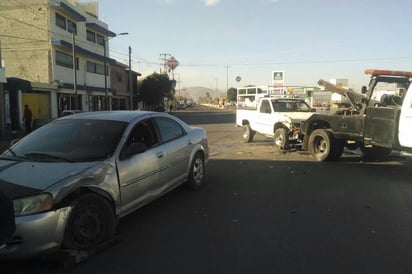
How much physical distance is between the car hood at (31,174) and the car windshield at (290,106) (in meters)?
11.1

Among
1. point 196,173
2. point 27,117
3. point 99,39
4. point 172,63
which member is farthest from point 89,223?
point 172,63

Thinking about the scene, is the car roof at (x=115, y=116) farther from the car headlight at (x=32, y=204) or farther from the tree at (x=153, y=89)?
the tree at (x=153, y=89)

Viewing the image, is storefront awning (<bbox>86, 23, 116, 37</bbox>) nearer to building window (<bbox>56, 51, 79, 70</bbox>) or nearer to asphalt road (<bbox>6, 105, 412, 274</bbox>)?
building window (<bbox>56, 51, 79, 70</bbox>)

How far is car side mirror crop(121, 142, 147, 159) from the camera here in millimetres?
5238

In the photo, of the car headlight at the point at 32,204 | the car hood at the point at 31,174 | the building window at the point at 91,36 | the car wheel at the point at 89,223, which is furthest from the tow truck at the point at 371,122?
the building window at the point at 91,36

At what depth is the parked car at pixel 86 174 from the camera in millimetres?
3957

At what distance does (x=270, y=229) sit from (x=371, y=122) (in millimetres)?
5262

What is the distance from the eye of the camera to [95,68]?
4331 cm

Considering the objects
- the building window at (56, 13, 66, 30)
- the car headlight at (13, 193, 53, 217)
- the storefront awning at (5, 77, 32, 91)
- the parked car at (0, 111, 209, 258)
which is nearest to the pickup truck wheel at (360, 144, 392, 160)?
the parked car at (0, 111, 209, 258)

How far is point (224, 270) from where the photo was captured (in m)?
4.02

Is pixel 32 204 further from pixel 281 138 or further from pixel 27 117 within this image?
pixel 27 117

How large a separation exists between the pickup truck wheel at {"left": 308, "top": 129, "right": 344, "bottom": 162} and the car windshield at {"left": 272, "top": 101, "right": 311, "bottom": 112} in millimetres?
3476

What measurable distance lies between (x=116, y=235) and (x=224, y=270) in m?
1.69

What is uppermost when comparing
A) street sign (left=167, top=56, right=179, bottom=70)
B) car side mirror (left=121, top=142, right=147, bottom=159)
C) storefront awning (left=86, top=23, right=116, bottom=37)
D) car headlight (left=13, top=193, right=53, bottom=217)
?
street sign (left=167, top=56, right=179, bottom=70)
